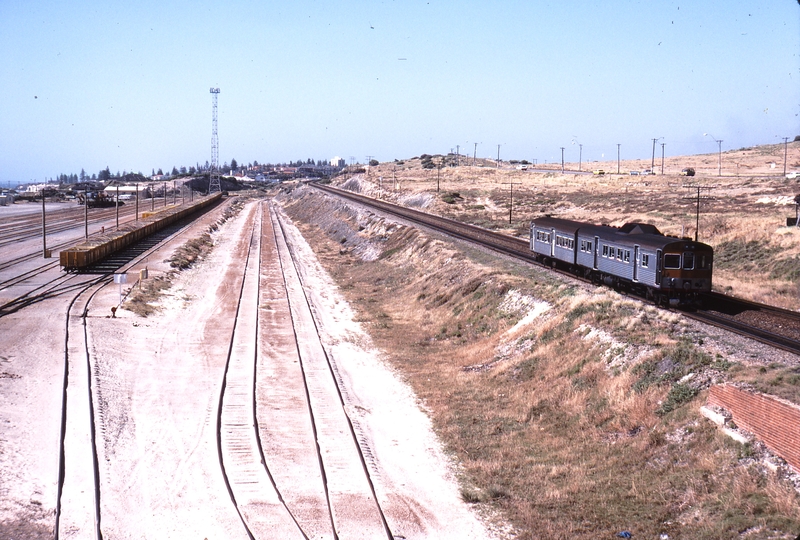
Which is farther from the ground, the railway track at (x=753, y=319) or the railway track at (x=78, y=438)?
the railway track at (x=753, y=319)

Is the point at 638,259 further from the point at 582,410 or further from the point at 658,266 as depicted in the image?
the point at 582,410

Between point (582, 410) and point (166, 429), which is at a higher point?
point (582, 410)

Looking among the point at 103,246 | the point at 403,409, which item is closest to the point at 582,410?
the point at 403,409

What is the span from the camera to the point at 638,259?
26.6 meters

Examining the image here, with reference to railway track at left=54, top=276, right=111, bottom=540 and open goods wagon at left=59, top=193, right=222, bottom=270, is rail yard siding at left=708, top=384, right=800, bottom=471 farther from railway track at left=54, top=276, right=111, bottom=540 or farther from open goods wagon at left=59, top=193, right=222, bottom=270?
open goods wagon at left=59, top=193, right=222, bottom=270

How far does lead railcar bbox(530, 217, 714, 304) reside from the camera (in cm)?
2473

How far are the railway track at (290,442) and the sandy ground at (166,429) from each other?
29 cm

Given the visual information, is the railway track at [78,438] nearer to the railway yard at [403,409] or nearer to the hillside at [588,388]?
the railway yard at [403,409]

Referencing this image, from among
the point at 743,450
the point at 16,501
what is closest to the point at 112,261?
the point at 16,501

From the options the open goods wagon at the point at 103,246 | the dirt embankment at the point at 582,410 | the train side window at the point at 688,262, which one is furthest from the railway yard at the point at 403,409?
the open goods wagon at the point at 103,246

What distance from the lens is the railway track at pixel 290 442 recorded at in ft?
45.9

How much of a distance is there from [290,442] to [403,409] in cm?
442

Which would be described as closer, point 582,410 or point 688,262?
point 582,410

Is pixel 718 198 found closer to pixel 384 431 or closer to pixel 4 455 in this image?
pixel 384 431
